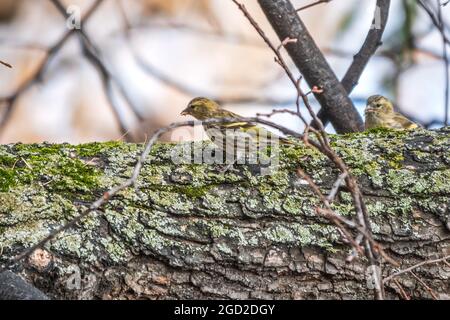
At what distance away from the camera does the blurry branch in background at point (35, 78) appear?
21.0ft

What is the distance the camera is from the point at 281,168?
3682 millimetres

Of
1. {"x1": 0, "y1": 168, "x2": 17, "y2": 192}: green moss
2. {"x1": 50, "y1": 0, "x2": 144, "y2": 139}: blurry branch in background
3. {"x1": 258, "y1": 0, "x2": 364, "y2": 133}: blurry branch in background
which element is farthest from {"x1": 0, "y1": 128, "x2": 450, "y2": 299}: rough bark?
{"x1": 50, "y1": 0, "x2": 144, "y2": 139}: blurry branch in background

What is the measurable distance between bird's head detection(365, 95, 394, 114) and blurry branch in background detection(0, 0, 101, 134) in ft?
6.99

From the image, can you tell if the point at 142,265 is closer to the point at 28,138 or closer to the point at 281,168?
the point at 281,168

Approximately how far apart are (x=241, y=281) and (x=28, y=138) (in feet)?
12.3

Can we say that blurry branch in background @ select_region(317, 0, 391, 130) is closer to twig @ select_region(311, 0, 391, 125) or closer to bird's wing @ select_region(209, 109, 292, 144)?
twig @ select_region(311, 0, 391, 125)

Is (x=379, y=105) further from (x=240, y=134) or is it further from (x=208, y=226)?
(x=208, y=226)

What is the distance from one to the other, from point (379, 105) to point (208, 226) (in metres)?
2.72

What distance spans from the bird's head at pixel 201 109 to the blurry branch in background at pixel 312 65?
572 mm

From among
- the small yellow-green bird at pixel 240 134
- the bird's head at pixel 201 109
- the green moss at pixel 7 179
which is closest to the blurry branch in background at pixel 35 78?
the bird's head at pixel 201 109

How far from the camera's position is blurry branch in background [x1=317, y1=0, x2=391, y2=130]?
213 inches

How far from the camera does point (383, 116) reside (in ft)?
18.5

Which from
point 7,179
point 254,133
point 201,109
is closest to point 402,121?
point 201,109
